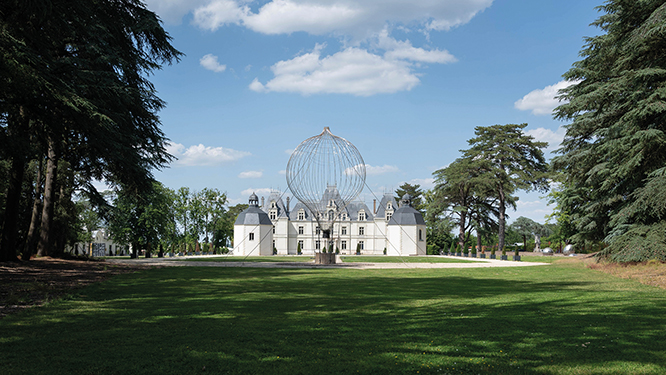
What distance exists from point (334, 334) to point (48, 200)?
1919cm

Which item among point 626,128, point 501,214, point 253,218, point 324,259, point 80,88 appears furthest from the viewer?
point 253,218

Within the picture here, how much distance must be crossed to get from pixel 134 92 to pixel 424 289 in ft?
43.6

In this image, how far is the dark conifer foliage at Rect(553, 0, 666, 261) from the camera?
18234 millimetres

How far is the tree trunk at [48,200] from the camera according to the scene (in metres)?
19.8

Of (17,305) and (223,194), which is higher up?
(223,194)

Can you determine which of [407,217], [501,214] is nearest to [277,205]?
[407,217]

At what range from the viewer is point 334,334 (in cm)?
659

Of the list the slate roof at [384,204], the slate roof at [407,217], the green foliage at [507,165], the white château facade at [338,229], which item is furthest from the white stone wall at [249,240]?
the green foliage at [507,165]

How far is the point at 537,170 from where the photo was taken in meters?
48.0

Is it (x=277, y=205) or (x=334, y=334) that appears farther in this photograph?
(x=277, y=205)

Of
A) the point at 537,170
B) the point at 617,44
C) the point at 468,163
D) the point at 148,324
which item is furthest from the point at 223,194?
the point at 148,324

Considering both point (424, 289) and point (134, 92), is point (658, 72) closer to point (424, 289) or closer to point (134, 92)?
point (424, 289)

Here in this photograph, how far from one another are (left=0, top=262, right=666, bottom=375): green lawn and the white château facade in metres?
48.1

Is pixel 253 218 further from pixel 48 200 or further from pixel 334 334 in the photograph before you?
pixel 334 334
